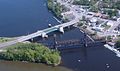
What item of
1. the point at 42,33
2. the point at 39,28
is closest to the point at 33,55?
the point at 42,33

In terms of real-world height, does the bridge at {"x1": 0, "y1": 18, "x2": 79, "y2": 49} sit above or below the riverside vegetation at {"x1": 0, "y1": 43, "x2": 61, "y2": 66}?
above

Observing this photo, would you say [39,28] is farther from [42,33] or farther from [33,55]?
[33,55]

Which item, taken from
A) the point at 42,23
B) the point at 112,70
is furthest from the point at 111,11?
the point at 112,70

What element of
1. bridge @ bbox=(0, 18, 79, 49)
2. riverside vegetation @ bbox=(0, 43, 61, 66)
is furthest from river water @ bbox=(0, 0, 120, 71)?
bridge @ bbox=(0, 18, 79, 49)

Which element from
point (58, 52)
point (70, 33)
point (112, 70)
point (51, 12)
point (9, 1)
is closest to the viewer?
point (112, 70)

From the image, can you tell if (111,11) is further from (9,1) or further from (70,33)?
(9,1)

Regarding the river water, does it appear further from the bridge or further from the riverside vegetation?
the bridge
